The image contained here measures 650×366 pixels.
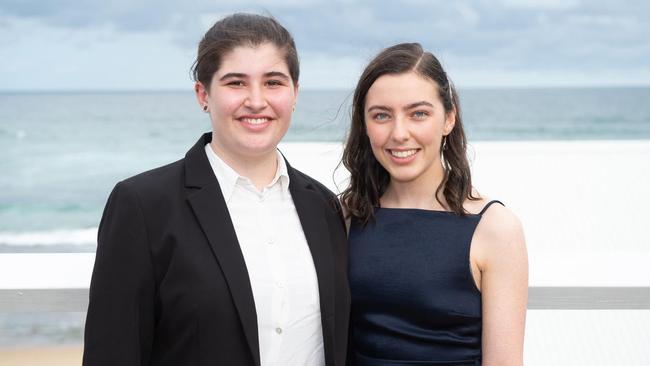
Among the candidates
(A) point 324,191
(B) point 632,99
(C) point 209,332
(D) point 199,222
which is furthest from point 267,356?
(B) point 632,99

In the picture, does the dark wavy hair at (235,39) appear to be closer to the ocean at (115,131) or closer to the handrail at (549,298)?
the handrail at (549,298)

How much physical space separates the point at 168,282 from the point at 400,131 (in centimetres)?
81

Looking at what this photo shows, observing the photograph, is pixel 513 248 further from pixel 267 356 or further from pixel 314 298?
pixel 267 356

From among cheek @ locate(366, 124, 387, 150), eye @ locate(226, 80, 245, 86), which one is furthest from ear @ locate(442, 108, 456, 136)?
eye @ locate(226, 80, 245, 86)

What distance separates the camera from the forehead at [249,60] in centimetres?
201

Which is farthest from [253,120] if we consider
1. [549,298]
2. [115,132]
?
[115,132]

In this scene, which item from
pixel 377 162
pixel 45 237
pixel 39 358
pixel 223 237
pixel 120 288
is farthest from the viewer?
pixel 45 237

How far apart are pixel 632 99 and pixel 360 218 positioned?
111ft

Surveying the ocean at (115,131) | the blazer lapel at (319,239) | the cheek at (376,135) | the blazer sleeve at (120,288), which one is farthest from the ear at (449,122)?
the ocean at (115,131)

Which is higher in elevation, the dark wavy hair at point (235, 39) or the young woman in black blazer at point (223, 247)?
the dark wavy hair at point (235, 39)

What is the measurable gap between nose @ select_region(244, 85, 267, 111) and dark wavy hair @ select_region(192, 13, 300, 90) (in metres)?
0.11

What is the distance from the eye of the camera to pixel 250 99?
2002 mm

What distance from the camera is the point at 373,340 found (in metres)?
2.25

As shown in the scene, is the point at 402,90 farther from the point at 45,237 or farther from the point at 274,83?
the point at 45,237
